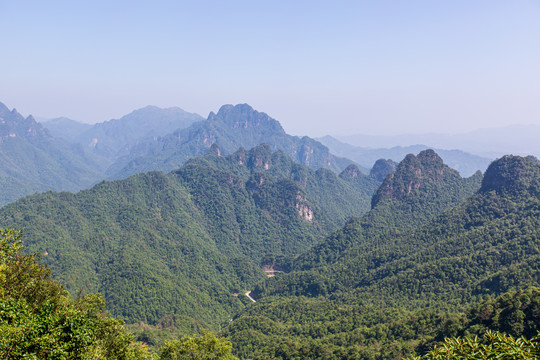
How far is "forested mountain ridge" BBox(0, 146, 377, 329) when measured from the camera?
91.2m

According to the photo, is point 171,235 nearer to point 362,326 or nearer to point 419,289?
point 362,326

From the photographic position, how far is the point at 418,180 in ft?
425

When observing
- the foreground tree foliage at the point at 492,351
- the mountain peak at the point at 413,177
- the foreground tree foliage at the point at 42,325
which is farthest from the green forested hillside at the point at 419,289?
the foreground tree foliage at the point at 42,325

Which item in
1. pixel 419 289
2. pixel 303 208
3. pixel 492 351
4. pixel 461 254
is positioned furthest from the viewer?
pixel 303 208

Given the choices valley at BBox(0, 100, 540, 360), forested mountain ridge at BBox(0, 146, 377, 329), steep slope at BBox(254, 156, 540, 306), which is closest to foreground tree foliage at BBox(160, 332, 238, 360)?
valley at BBox(0, 100, 540, 360)

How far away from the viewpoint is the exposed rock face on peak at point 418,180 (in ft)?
424

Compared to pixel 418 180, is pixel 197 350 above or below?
below

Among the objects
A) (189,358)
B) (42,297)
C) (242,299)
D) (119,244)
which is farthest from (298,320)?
(119,244)

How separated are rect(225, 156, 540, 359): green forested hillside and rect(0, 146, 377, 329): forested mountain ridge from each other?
20719 millimetres

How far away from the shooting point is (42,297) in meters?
25.1

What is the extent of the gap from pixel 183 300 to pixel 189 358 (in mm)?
65985

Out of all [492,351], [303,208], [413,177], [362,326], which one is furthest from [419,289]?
[303,208]

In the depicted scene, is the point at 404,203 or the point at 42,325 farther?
the point at 404,203

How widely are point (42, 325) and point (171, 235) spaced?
10981 cm
